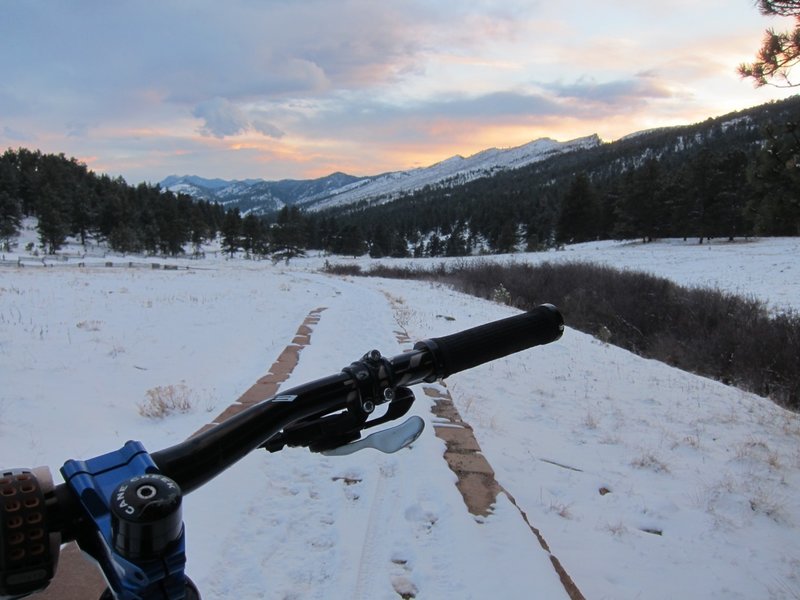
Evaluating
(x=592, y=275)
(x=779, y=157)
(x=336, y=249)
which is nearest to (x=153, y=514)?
(x=779, y=157)

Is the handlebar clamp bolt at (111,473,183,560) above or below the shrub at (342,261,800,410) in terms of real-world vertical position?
above

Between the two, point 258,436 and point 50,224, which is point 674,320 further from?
point 50,224

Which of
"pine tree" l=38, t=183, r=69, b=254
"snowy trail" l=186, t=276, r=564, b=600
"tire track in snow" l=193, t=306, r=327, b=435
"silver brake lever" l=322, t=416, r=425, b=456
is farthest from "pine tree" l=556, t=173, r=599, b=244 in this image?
"silver brake lever" l=322, t=416, r=425, b=456

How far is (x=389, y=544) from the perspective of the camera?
3.19 metres

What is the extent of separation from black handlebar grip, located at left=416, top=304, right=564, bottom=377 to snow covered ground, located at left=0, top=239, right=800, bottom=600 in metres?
1.85

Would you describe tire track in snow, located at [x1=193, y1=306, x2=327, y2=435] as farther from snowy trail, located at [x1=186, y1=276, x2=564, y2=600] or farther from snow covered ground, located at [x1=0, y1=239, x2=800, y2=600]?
snowy trail, located at [x1=186, y1=276, x2=564, y2=600]

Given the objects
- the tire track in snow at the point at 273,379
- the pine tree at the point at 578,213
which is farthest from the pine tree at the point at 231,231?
the tire track in snow at the point at 273,379

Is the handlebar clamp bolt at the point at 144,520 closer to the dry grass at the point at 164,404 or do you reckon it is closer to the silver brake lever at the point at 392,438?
the silver brake lever at the point at 392,438

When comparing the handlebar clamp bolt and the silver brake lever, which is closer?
the handlebar clamp bolt

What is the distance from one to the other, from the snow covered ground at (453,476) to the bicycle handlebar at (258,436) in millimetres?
1863

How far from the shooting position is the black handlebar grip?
1.46 meters

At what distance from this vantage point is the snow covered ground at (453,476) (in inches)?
119

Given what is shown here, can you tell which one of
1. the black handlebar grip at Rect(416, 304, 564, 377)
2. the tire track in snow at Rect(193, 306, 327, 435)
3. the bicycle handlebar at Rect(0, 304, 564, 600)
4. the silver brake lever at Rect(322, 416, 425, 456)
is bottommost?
the tire track in snow at Rect(193, 306, 327, 435)

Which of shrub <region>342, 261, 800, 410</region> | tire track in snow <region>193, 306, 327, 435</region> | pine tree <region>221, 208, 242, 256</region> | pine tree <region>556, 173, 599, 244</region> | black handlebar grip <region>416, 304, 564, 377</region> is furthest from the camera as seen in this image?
pine tree <region>221, 208, 242, 256</region>
